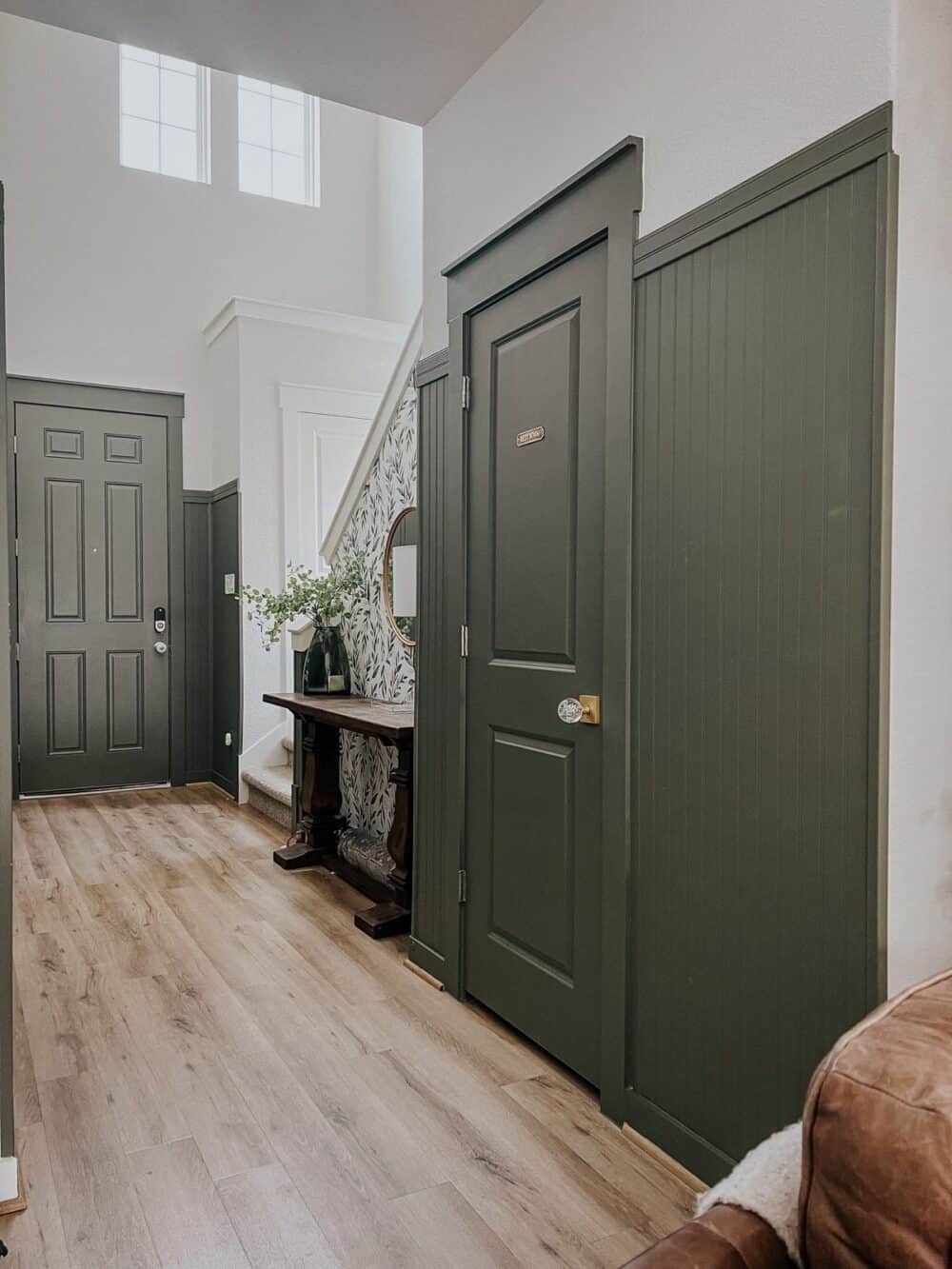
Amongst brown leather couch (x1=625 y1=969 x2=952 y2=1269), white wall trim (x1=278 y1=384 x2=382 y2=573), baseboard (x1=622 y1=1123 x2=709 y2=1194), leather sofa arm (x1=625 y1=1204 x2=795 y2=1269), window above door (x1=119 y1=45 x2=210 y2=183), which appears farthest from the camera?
window above door (x1=119 y1=45 x2=210 y2=183)

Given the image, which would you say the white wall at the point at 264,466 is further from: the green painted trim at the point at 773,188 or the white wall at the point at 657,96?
the green painted trim at the point at 773,188

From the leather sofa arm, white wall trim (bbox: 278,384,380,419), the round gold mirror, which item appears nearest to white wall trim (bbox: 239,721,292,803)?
white wall trim (bbox: 278,384,380,419)

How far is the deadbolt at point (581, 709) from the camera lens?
2223 millimetres

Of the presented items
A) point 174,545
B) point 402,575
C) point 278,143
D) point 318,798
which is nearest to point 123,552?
point 174,545

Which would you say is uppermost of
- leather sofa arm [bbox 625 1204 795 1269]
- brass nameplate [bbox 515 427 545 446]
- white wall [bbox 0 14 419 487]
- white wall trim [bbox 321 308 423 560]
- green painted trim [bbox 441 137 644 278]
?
white wall [bbox 0 14 419 487]

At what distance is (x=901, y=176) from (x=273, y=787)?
420cm

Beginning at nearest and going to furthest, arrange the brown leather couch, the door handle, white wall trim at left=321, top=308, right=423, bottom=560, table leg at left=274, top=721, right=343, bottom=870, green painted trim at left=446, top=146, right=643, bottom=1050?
the brown leather couch
green painted trim at left=446, top=146, right=643, bottom=1050
the door handle
white wall trim at left=321, top=308, right=423, bottom=560
table leg at left=274, top=721, right=343, bottom=870

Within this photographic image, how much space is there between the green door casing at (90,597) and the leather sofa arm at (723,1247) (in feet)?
17.6

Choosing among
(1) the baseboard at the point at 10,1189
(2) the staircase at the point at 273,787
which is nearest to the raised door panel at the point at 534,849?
(1) the baseboard at the point at 10,1189

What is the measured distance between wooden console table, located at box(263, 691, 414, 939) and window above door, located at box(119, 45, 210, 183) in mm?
3544

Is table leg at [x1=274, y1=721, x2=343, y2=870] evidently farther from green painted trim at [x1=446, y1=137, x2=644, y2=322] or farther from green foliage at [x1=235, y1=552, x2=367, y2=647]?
green painted trim at [x1=446, y1=137, x2=644, y2=322]

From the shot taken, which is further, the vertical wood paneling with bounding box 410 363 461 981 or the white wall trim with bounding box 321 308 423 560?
the white wall trim with bounding box 321 308 423 560

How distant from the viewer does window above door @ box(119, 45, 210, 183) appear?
5691 millimetres

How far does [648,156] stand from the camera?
6.64ft
